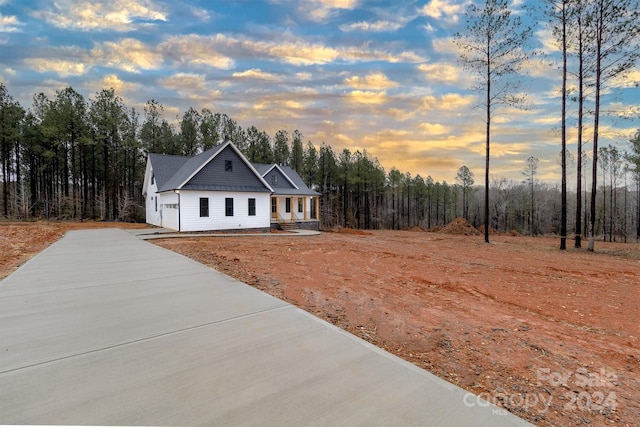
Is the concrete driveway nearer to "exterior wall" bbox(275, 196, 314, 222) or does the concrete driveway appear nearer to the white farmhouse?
the white farmhouse

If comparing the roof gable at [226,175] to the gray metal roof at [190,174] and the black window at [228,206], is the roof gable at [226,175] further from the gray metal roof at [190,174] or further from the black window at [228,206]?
the black window at [228,206]

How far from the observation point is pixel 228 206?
63.2 ft

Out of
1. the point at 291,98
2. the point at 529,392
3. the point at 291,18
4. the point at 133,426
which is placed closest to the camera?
the point at 133,426

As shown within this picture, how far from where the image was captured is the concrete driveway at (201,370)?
1.91 m

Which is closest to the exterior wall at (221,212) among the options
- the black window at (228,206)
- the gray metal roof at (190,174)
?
the black window at (228,206)

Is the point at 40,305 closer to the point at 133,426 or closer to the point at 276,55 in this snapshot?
the point at 133,426

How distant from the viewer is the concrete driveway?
191cm

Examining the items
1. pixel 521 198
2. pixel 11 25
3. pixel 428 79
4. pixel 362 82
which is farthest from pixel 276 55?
pixel 521 198

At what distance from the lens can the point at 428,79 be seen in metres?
16.0

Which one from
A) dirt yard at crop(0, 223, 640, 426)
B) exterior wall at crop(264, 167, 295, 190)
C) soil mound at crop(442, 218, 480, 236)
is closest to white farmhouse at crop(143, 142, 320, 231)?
exterior wall at crop(264, 167, 295, 190)

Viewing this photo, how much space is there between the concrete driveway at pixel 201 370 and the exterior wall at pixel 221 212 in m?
13.9

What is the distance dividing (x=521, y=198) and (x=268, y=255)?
61150 millimetres

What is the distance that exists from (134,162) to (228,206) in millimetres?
22999

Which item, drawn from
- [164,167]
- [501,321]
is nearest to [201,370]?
[501,321]
